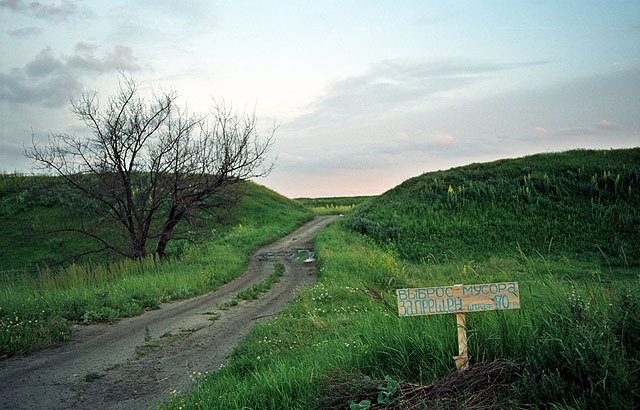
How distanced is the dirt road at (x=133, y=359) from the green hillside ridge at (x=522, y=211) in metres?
12.5

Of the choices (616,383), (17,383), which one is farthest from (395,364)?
(17,383)

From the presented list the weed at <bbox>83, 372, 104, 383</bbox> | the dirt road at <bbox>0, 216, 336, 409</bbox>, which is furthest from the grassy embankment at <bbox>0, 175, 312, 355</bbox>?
the weed at <bbox>83, 372, 104, 383</bbox>

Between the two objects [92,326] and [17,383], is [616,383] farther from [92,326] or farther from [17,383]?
[92,326]

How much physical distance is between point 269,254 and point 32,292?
11.4 meters

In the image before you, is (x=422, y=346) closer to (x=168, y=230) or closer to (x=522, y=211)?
(x=168, y=230)

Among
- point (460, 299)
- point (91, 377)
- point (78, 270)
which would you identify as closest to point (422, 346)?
point (460, 299)

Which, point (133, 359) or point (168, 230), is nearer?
point (133, 359)

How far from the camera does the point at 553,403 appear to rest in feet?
12.0

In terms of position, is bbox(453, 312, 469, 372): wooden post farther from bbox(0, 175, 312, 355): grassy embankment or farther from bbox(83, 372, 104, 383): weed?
bbox(0, 175, 312, 355): grassy embankment

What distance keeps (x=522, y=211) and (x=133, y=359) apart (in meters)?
24.4

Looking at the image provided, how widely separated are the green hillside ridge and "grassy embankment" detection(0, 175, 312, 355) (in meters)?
8.03

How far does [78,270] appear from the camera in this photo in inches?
590

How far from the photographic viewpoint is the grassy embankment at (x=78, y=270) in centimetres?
1061

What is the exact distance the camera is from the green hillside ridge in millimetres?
22938
